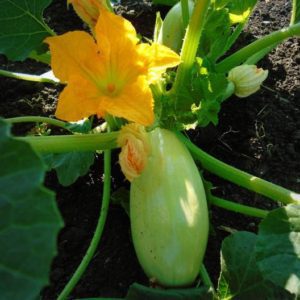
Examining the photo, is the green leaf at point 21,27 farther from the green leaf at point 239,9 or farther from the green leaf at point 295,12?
the green leaf at point 295,12

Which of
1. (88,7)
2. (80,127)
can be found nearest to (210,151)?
(80,127)

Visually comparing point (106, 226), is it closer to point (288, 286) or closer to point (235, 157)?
point (235, 157)

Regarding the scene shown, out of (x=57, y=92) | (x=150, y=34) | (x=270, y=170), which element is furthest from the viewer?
(x=150, y=34)

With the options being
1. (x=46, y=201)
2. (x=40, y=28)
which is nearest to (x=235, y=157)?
(x=40, y=28)

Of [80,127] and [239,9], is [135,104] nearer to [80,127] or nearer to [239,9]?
[80,127]

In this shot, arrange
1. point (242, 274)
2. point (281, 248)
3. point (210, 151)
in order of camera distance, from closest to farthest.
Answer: point (281, 248), point (242, 274), point (210, 151)

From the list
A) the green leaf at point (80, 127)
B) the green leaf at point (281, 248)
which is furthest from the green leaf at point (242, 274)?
the green leaf at point (80, 127)
